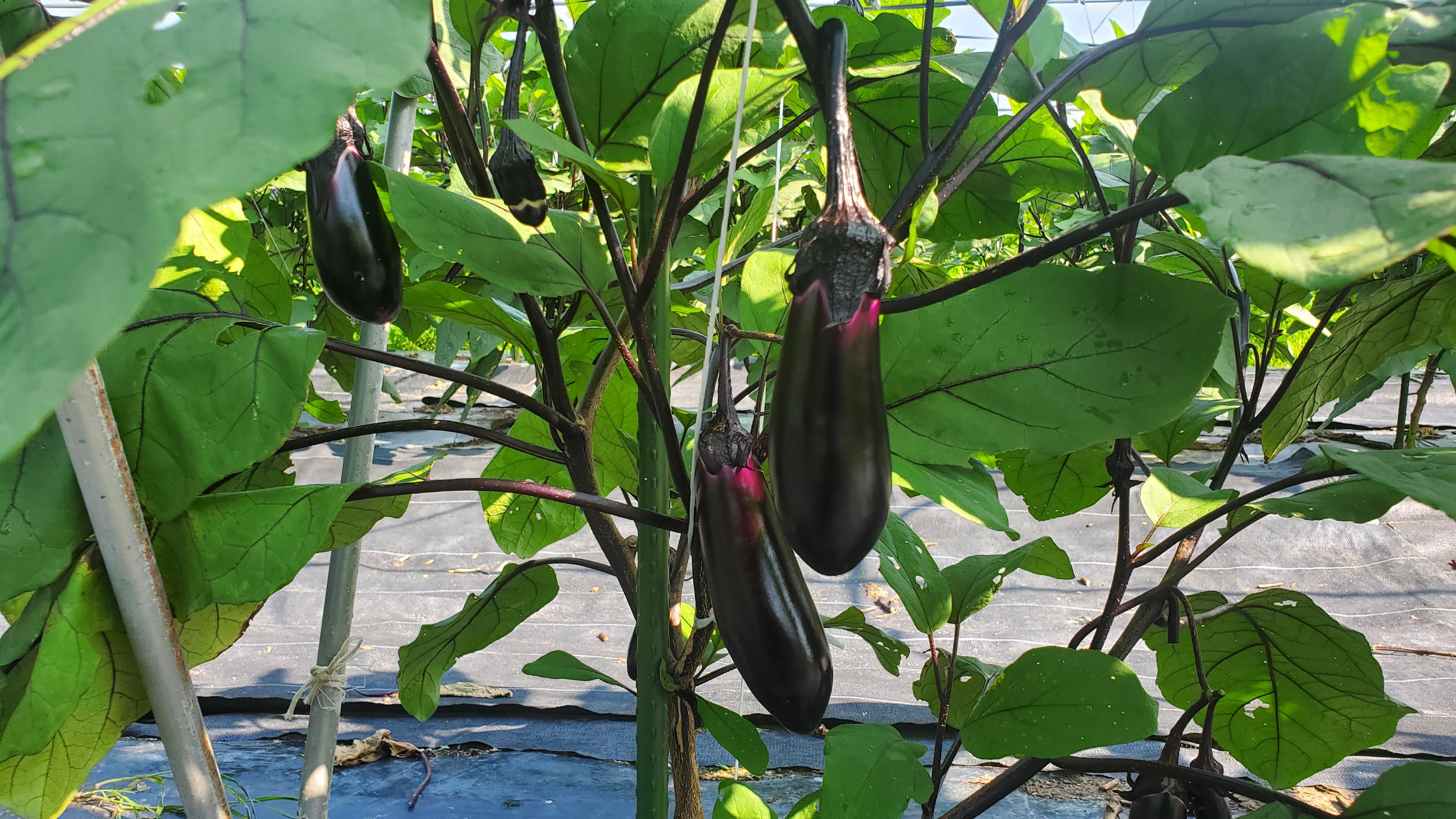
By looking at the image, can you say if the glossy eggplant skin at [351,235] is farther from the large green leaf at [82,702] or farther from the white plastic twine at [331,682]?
the white plastic twine at [331,682]

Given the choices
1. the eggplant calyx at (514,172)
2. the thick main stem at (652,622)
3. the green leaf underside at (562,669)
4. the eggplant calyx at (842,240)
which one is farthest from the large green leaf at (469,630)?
the eggplant calyx at (842,240)

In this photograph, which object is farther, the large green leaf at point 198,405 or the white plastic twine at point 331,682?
the white plastic twine at point 331,682

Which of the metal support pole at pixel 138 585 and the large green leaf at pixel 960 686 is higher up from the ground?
the metal support pole at pixel 138 585

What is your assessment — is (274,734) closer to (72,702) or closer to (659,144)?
(72,702)

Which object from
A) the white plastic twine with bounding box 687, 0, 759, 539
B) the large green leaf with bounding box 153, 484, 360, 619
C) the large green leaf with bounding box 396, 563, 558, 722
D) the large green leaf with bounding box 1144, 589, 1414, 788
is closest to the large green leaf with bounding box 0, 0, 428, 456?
the white plastic twine with bounding box 687, 0, 759, 539

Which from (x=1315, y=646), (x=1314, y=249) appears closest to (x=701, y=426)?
(x=1314, y=249)

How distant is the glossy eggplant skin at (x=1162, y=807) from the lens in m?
0.44

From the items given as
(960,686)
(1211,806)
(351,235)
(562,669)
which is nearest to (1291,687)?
(1211,806)

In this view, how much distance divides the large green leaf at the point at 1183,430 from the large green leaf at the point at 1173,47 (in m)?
0.29

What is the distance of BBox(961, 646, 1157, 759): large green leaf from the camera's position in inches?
14.4

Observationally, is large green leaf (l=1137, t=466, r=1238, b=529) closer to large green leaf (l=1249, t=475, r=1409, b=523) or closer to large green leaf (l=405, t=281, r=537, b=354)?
large green leaf (l=1249, t=475, r=1409, b=523)

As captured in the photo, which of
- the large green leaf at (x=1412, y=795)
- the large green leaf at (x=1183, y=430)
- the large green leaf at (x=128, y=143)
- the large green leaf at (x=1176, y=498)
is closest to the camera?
the large green leaf at (x=128, y=143)

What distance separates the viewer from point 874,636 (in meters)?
0.52

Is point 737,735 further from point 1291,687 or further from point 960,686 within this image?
point 1291,687
